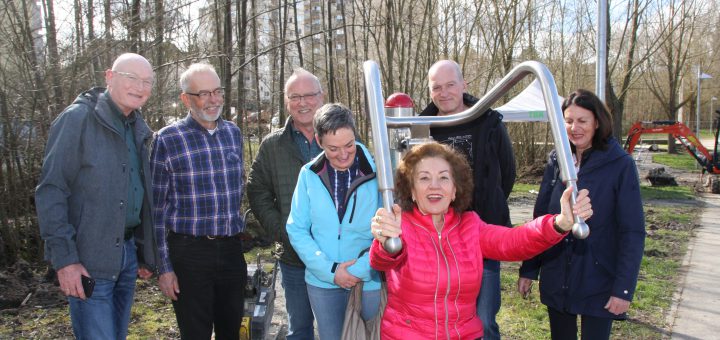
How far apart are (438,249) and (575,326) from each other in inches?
44.6

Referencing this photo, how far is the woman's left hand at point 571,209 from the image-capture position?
1595mm

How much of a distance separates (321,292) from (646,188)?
522 inches

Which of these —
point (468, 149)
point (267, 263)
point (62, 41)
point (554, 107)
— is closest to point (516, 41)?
point (267, 263)

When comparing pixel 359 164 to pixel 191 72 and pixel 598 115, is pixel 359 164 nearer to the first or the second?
pixel 191 72

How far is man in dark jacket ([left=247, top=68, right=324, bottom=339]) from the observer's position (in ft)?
9.66

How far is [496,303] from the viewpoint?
2945mm

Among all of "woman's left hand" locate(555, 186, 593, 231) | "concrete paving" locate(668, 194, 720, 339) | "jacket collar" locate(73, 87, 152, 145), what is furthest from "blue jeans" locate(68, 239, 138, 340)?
"concrete paving" locate(668, 194, 720, 339)

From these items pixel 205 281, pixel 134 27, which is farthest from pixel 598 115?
pixel 134 27

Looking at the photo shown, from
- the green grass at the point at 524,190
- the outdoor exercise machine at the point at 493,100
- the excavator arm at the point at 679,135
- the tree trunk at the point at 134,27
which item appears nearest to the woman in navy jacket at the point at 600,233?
the outdoor exercise machine at the point at 493,100

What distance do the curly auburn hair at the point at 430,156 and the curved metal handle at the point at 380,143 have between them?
48 cm

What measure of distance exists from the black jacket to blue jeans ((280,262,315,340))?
1.00 meters

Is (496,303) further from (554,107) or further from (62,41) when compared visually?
(62,41)

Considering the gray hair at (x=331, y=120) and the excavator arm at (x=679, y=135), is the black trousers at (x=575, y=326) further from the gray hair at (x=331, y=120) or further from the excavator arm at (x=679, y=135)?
the excavator arm at (x=679, y=135)

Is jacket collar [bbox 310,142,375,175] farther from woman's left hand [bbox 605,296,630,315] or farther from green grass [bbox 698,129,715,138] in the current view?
green grass [bbox 698,129,715,138]
